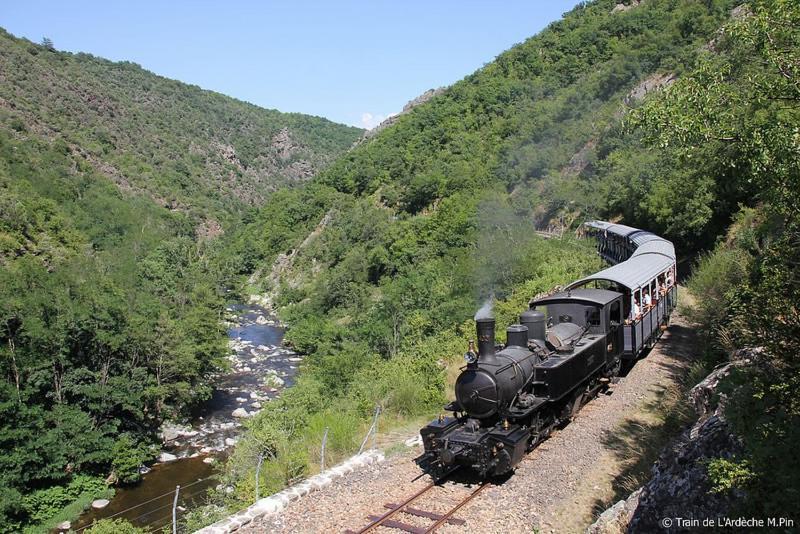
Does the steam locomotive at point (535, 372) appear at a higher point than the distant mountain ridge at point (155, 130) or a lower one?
lower

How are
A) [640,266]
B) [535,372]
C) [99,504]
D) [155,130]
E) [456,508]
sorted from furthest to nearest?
[155,130]
[99,504]
[640,266]
[535,372]
[456,508]

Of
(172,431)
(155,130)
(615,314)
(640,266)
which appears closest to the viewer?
(615,314)

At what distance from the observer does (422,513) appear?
29.9 ft

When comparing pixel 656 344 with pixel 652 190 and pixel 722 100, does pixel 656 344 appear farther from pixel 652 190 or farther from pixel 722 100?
pixel 652 190

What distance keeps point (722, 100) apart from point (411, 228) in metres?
48.6

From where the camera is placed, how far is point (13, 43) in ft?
338

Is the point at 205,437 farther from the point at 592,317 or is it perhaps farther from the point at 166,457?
the point at 592,317

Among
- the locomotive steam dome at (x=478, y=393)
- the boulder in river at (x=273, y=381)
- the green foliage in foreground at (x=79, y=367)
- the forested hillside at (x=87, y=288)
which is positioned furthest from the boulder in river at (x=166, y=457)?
the locomotive steam dome at (x=478, y=393)

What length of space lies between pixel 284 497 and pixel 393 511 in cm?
230

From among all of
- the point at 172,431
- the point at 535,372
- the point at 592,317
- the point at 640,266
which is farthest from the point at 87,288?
the point at 640,266

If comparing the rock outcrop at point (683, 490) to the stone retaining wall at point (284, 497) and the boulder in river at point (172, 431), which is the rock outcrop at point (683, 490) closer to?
the stone retaining wall at point (284, 497)

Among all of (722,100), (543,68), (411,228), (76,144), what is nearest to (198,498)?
(722,100)

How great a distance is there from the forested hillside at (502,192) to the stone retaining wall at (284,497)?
6.77ft

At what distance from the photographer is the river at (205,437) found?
69.1 ft
